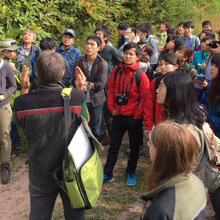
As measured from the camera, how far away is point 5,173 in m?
4.19

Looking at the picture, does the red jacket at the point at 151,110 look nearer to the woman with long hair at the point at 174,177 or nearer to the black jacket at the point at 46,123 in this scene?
the black jacket at the point at 46,123

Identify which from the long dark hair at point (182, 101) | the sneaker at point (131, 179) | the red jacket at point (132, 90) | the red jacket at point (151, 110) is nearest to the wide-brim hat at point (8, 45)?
the red jacket at point (132, 90)

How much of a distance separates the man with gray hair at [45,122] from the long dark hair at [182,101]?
86 cm

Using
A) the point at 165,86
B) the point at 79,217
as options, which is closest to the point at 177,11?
the point at 165,86

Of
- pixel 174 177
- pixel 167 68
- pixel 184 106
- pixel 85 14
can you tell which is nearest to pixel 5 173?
pixel 167 68

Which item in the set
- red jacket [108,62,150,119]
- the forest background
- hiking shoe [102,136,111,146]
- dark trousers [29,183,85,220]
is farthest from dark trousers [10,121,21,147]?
dark trousers [29,183,85,220]

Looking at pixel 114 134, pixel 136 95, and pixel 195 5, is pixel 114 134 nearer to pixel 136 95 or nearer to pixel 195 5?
pixel 136 95

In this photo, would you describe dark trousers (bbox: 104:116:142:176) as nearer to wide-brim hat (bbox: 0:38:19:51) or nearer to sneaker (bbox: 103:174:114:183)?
sneaker (bbox: 103:174:114:183)

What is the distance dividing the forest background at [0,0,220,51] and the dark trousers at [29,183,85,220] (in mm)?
4790

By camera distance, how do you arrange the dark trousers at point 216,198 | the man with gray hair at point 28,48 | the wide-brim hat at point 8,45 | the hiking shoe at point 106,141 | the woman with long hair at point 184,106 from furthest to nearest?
1. the hiking shoe at point 106,141
2. the man with gray hair at point 28,48
3. the wide-brim hat at point 8,45
4. the dark trousers at point 216,198
5. the woman with long hair at point 184,106

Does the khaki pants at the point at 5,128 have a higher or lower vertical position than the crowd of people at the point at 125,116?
lower

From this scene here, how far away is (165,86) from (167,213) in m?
1.39

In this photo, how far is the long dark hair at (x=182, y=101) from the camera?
2510mm

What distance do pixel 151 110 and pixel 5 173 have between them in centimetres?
241
